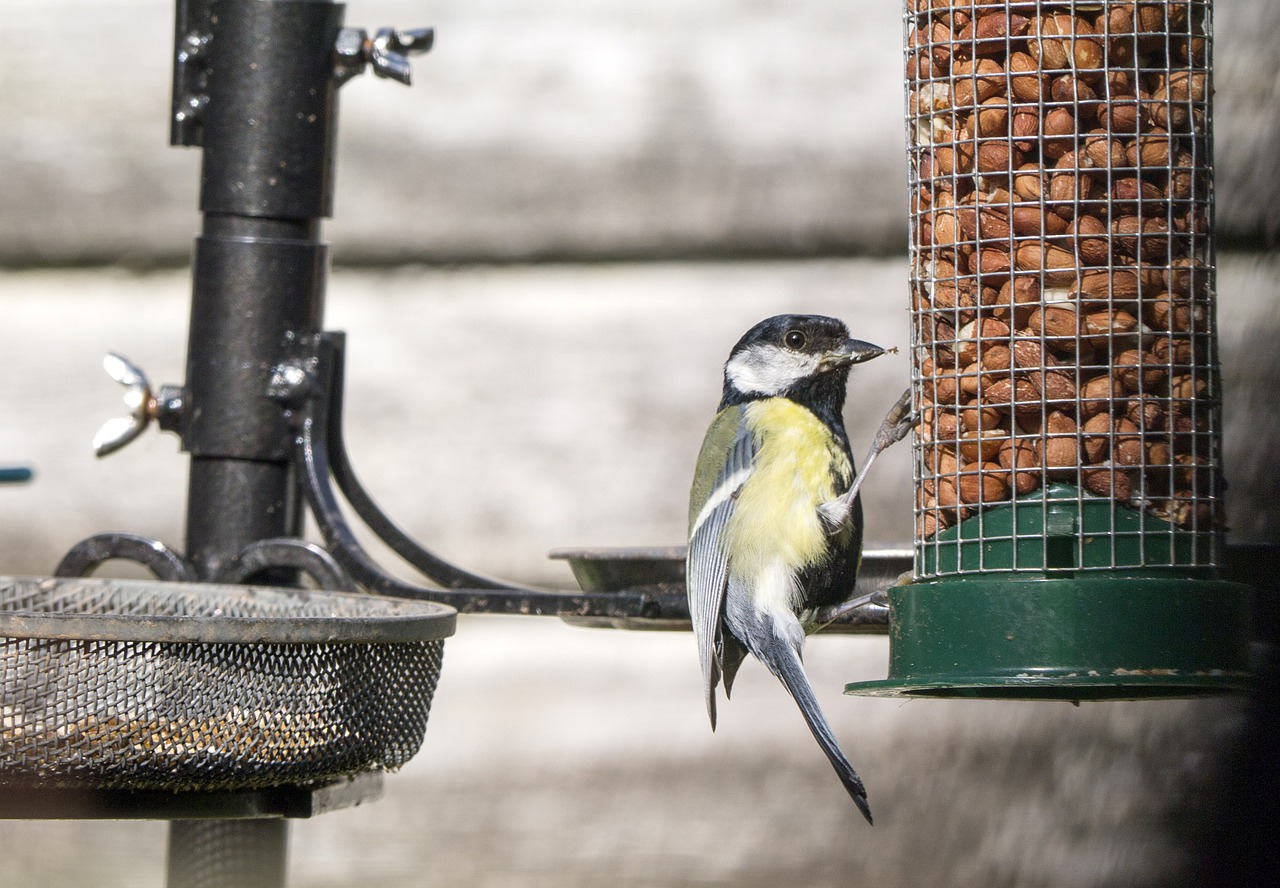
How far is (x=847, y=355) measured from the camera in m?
1.54

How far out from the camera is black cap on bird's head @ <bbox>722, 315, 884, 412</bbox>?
5.08 ft

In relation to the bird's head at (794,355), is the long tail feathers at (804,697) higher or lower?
lower

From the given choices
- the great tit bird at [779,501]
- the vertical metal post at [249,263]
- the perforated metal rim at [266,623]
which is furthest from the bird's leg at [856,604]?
the vertical metal post at [249,263]

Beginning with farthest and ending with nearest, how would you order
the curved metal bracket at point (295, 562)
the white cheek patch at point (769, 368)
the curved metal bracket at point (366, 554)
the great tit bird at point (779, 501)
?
the white cheek patch at point (769, 368)
the great tit bird at point (779, 501)
the curved metal bracket at point (295, 562)
the curved metal bracket at point (366, 554)

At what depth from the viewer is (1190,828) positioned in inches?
68.7

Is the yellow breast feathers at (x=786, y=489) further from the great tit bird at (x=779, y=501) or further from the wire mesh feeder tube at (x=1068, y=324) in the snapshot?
the wire mesh feeder tube at (x=1068, y=324)

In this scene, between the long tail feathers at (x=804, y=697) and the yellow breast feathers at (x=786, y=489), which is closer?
the long tail feathers at (x=804, y=697)

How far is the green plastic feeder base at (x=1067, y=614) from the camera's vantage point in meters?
1.10

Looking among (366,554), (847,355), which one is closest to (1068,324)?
(847,355)

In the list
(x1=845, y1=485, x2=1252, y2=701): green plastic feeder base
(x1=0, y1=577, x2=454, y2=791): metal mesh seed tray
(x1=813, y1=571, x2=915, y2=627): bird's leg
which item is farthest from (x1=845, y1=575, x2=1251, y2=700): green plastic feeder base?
(x1=0, y1=577, x2=454, y2=791): metal mesh seed tray

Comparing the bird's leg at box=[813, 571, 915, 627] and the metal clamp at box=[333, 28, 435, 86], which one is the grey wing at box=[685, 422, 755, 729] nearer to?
the bird's leg at box=[813, 571, 915, 627]

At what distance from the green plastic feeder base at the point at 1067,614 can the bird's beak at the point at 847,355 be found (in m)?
0.31

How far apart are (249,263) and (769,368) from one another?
1.74 ft

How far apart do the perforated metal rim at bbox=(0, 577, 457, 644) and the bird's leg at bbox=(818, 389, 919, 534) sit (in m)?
0.41
